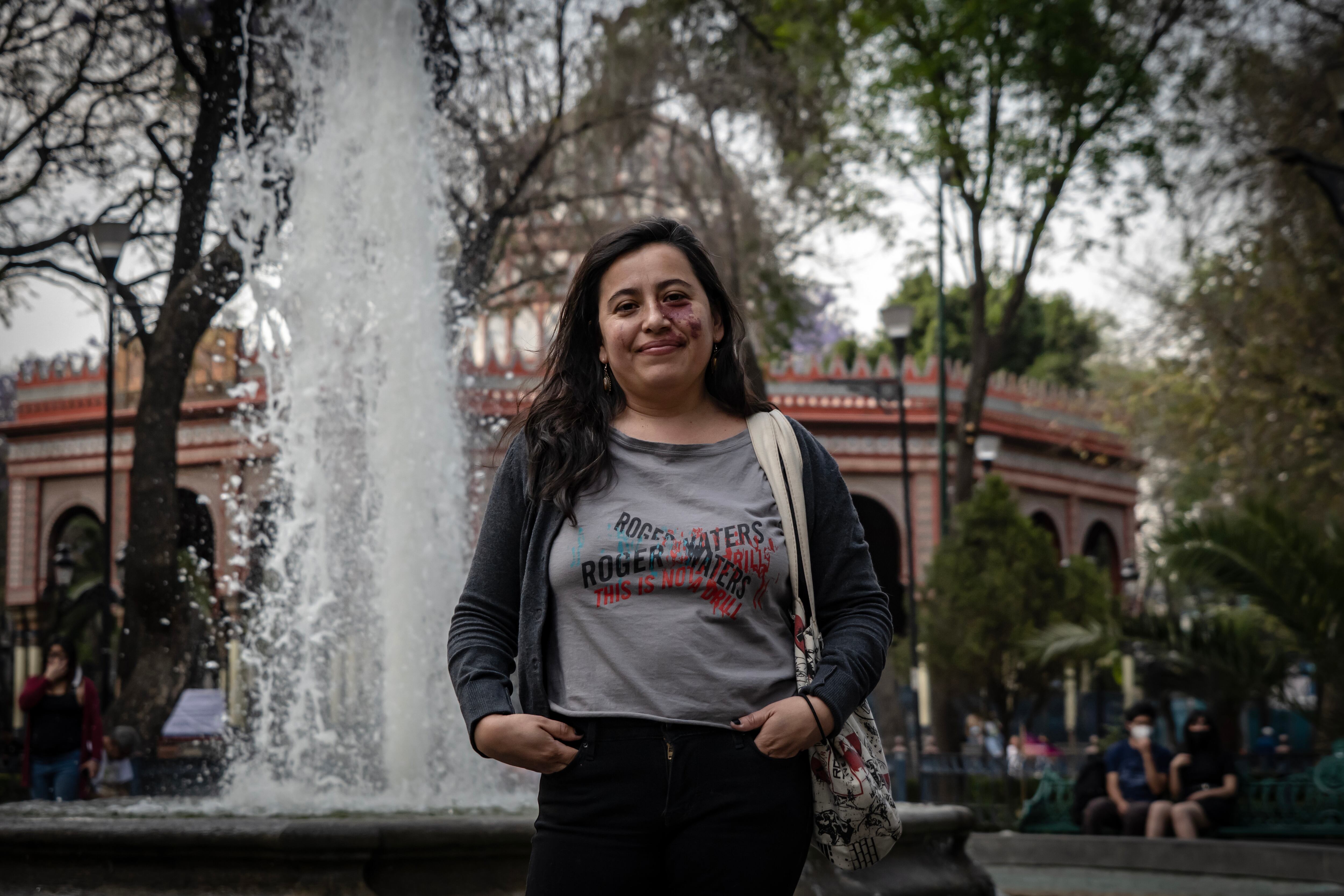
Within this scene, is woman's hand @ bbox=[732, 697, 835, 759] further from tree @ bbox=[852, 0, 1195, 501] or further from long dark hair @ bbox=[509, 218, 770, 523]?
tree @ bbox=[852, 0, 1195, 501]

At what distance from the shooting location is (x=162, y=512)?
12516 mm

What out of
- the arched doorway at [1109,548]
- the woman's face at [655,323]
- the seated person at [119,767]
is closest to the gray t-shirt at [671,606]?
the woman's face at [655,323]

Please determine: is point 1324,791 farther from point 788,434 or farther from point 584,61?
point 584,61

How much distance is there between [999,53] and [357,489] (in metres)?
11.9

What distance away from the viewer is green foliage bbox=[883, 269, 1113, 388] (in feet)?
144

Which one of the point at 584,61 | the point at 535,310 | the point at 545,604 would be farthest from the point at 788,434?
the point at 535,310

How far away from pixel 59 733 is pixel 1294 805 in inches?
315

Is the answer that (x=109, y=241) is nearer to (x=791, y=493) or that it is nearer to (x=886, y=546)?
(x=791, y=493)

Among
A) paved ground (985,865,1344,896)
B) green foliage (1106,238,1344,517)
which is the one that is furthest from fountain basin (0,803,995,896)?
green foliage (1106,238,1344,517)

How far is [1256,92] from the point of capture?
1614 centimetres

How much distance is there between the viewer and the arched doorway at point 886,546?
2984cm

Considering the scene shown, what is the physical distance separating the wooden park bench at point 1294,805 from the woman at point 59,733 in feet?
24.3

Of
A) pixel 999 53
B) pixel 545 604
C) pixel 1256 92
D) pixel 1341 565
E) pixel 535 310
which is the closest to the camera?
pixel 545 604

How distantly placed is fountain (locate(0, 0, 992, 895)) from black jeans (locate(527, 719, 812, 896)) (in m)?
2.66
